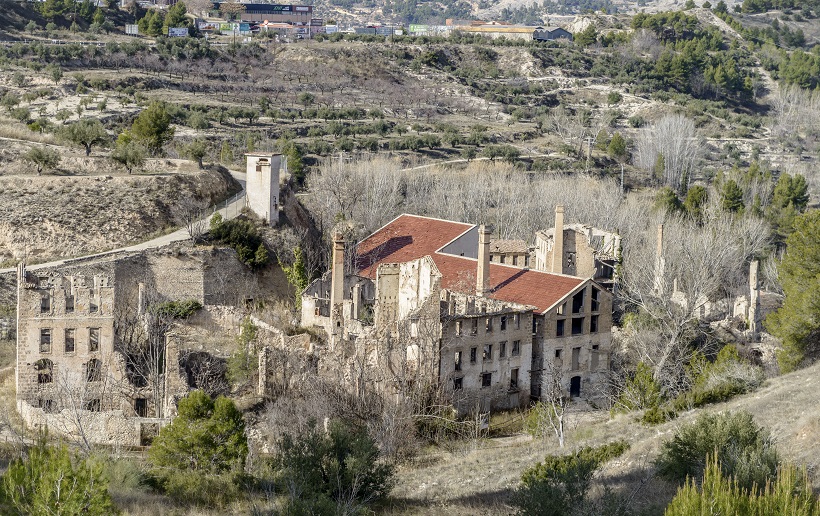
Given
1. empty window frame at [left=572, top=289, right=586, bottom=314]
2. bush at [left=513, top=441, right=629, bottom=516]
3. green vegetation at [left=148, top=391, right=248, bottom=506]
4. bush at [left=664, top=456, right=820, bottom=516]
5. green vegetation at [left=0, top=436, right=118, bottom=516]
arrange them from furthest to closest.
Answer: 1. empty window frame at [left=572, top=289, right=586, bottom=314]
2. green vegetation at [left=148, top=391, right=248, bottom=506]
3. bush at [left=513, top=441, right=629, bottom=516]
4. green vegetation at [left=0, top=436, right=118, bottom=516]
5. bush at [left=664, top=456, right=820, bottom=516]

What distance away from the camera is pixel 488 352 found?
38.5m

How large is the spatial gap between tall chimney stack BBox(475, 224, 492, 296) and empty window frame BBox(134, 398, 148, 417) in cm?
1198

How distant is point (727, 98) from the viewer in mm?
119062

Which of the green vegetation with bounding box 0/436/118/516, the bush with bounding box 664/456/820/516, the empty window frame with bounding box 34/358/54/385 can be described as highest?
the bush with bounding box 664/456/820/516

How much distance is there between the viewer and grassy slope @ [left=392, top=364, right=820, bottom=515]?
24.3 m

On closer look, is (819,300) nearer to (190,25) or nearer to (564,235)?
(564,235)

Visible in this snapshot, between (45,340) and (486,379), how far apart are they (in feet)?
45.7

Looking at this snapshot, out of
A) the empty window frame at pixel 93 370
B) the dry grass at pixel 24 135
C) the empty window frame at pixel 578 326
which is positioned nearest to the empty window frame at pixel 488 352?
the empty window frame at pixel 578 326

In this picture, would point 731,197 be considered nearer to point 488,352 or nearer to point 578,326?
point 578,326

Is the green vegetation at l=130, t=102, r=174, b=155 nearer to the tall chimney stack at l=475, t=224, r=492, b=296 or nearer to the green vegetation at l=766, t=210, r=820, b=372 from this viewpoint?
the tall chimney stack at l=475, t=224, r=492, b=296

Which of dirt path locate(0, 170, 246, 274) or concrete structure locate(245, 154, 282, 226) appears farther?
concrete structure locate(245, 154, 282, 226)

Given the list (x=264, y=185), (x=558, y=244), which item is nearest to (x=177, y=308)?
(x=264, y=185)

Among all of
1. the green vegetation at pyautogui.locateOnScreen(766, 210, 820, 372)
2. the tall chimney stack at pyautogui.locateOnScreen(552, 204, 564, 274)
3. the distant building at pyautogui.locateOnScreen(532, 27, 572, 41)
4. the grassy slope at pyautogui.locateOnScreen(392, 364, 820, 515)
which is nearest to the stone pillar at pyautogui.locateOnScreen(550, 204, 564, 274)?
the tall chimney stack at pyautogui.locateOnScreen(552, 204, 564, 274)

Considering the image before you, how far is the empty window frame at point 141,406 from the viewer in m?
34.8
